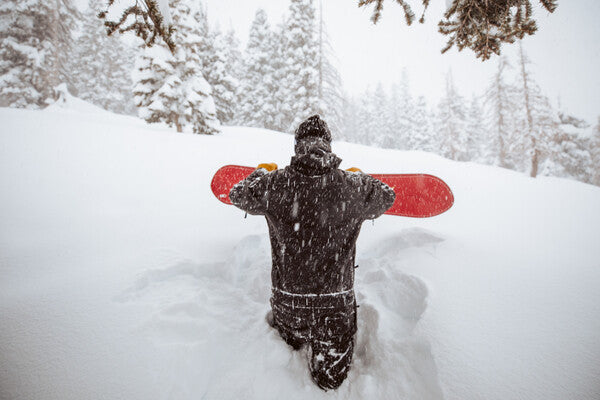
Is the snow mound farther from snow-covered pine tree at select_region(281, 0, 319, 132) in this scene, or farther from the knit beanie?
snow-covered pine tree at select_region(281, 0, 319, 132)

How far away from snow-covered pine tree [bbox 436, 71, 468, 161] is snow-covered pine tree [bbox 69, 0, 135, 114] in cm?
4089

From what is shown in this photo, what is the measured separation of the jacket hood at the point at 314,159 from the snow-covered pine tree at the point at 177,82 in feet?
44.7

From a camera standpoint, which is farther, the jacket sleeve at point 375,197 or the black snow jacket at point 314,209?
the jacket sleeve at point 375,197

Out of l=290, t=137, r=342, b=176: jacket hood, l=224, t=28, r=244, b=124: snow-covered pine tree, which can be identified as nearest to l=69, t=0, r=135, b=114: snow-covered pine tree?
l=224, t=28, r=244, b=124: snow-covered pine tree

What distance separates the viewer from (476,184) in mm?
6301

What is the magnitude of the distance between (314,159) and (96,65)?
38.7m

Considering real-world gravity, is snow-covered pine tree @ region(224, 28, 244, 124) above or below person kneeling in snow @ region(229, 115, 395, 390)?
above

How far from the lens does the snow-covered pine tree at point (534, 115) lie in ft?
55.8

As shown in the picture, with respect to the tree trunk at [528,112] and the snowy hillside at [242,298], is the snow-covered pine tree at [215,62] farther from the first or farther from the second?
the tree trunk at [528,112]

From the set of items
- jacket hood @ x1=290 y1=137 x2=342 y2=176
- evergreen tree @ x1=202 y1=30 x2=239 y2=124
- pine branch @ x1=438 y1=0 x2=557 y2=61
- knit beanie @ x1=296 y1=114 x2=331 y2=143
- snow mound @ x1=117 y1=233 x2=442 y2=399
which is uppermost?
evergreen tree @ x1=202 y1=30 x2=239 y2=124

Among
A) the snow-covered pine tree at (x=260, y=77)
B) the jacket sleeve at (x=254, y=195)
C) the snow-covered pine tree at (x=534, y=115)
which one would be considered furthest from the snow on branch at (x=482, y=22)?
the snow-covered pine tree at (x=260, y=77)

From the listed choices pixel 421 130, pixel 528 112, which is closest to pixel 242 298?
pixel 528 112

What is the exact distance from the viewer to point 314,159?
6.41 feet

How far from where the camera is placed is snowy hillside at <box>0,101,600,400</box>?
6.12 ft
